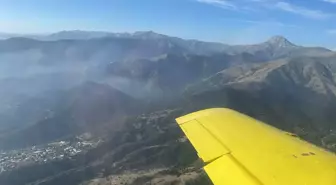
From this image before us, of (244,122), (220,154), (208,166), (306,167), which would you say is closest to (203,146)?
(220,154)

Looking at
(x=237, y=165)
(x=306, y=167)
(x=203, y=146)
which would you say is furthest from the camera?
(x=203, y=146)

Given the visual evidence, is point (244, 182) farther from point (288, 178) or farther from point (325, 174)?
point (325, 174)

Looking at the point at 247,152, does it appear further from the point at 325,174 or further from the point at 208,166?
the point at 325,174

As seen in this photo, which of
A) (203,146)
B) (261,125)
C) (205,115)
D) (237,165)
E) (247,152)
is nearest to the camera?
(237,165)

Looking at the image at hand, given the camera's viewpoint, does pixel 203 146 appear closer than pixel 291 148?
No

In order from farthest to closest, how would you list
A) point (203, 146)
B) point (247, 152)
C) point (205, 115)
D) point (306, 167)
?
point (205, 115), point (203, 146), point (247, 152), point (306, 167)

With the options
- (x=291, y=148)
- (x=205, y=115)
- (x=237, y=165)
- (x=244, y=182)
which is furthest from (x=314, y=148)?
(x=205, y=115)
